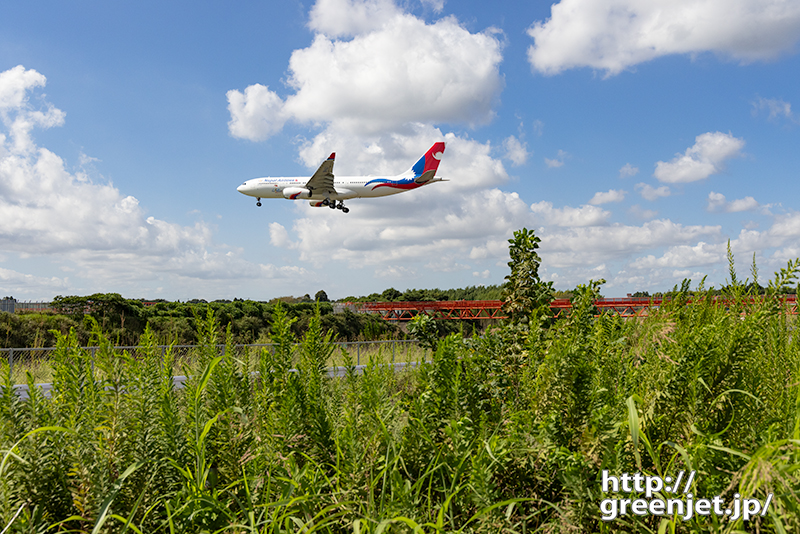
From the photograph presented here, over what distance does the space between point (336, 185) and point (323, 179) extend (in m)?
6.78

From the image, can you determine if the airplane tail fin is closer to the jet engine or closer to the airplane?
the airplane

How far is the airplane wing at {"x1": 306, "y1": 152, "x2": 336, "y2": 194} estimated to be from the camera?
38188 millimetres

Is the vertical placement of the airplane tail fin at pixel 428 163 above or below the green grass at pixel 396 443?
above

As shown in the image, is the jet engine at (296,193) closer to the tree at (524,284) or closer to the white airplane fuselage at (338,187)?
the white airplane fuselage at (338,187)

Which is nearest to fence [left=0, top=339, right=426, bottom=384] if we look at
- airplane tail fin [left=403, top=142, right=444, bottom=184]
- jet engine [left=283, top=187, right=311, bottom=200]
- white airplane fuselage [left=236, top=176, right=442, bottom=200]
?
jet engine [left=283, top=187, right=311, bottom=200]

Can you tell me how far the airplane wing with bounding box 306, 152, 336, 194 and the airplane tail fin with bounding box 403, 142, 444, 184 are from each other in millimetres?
11315

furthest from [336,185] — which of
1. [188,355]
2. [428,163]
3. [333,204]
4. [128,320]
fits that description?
[188,355]

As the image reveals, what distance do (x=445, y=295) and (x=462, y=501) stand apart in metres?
56.6

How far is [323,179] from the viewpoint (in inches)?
1588

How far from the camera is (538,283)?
339 cm

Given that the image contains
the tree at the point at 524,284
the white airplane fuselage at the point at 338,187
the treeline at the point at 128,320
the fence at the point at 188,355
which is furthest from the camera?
the white airplane fuselage at the point at 338,187

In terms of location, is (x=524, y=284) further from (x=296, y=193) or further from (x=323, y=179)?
(x=296, y=193)

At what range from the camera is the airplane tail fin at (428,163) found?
50500 mm

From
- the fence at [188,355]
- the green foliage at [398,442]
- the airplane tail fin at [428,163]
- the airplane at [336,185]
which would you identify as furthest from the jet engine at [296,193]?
the green foliage at [398,442]
